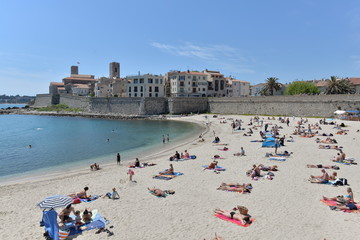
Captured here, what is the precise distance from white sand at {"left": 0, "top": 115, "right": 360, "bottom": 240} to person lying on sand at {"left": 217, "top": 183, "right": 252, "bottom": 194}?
41 cm

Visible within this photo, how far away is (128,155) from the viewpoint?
2770 centimetres

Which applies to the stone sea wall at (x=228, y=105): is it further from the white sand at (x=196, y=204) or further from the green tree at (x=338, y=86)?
the white sand at (x=196, y=204)

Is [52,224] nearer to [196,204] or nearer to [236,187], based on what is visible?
[196,204]

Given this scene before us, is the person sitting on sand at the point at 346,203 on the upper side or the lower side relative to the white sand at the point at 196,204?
upper

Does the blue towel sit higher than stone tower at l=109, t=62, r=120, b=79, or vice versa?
stone tower at l=109, t=62, r=120, b=79

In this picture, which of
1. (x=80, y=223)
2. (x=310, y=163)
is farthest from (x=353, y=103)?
(x=80, y=223)

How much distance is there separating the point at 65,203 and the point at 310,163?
1670 cm

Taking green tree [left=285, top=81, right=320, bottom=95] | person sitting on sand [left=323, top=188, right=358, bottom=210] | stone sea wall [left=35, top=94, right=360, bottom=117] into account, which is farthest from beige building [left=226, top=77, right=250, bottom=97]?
person sitting on sand [left=323, top=188, right=358, bottom=210]

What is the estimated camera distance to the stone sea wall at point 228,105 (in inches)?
2078

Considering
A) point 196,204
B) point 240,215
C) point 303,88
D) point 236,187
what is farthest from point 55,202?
point 303,88

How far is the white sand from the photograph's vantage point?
9.85m

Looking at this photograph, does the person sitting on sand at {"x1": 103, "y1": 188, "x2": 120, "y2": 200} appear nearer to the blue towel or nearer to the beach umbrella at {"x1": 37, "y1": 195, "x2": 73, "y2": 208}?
the beach umbrella at {"x1": 37, "y1": 195, "x2": 73, "y2": 208}

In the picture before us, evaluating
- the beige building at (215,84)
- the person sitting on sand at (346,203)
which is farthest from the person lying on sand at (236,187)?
the beige building at (215,84)

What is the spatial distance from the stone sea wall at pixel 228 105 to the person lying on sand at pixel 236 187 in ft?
146
